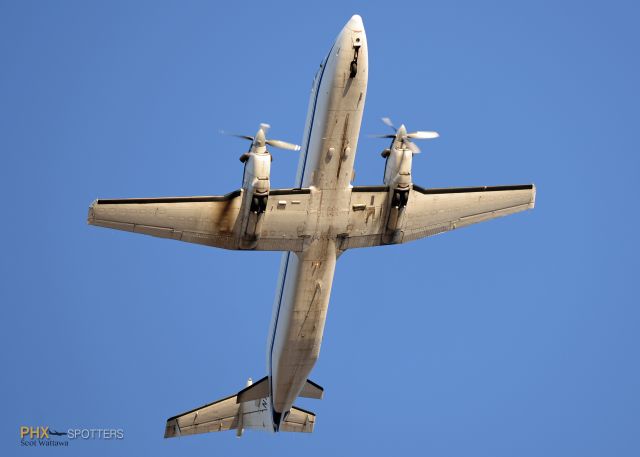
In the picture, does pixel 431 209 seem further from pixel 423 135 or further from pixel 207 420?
pixel 207 420

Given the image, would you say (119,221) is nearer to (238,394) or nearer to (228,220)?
(228,220)

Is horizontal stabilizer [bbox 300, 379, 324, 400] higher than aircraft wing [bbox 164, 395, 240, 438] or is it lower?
higher

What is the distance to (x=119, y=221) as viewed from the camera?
45.7m

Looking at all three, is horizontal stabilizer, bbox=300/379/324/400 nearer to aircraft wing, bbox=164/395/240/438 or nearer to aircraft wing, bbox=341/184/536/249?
aircraft wing, bbox=164/395/240/438

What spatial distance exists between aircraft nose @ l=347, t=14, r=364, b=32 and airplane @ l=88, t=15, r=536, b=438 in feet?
0.12

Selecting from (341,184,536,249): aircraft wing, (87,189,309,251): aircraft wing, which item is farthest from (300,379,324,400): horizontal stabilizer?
(87,189,309,251): aircraft wing

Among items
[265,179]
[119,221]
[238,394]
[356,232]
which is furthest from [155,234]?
[238,394]

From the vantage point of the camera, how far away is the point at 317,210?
46.7 meters

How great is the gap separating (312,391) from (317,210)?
10970 mm

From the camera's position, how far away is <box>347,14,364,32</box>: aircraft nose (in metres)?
44.8

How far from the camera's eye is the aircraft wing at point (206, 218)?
150ft

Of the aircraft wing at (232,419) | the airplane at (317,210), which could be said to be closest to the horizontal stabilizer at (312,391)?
the aircraft wing at (232,419)

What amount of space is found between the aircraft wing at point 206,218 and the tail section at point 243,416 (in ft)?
29.8

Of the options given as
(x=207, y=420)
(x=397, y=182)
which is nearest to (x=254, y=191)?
(x=397, y=182)
